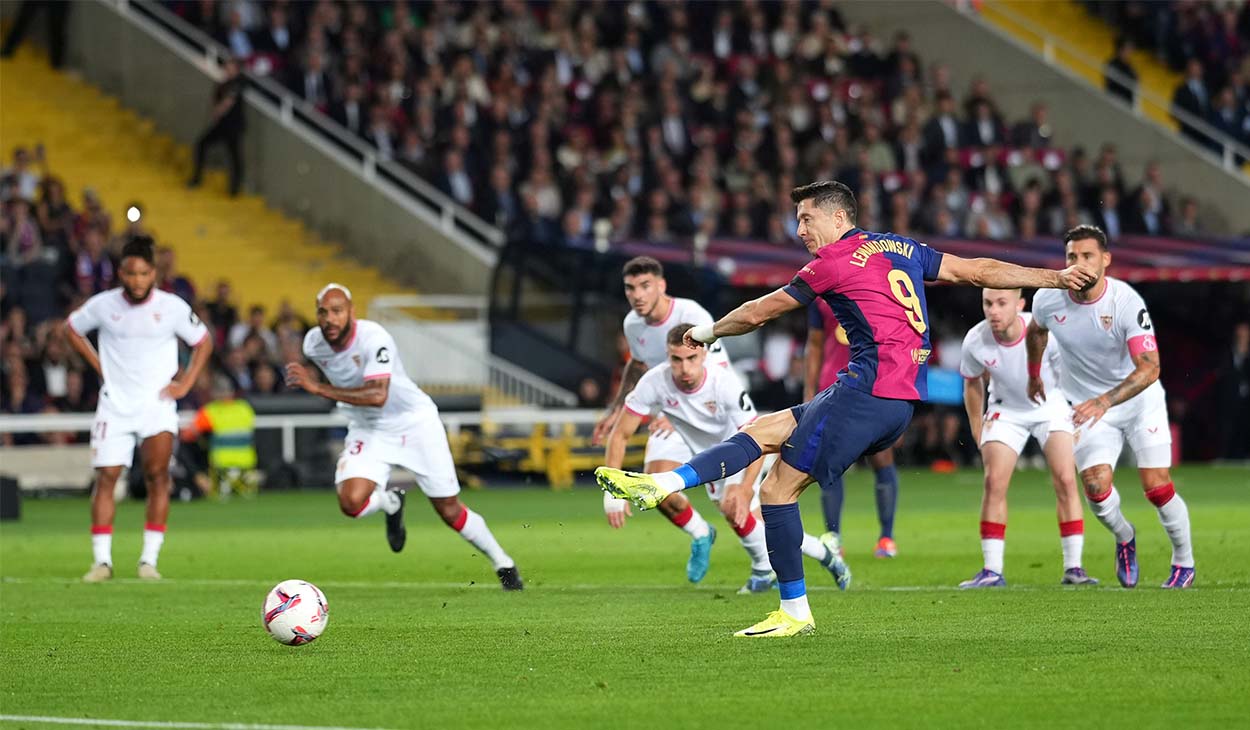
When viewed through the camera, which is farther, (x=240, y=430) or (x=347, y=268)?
(x=347, y=268)

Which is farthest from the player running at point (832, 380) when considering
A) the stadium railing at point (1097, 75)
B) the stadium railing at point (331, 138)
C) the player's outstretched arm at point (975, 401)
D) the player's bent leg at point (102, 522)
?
the stadium railing at point (1097, 75)

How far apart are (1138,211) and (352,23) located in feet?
43.1

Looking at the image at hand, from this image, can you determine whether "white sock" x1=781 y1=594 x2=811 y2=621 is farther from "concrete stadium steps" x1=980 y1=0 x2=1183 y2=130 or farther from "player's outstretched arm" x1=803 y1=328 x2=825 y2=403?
"concrete stadium steps" x1=980 y1=0 x2=1183 y2=130

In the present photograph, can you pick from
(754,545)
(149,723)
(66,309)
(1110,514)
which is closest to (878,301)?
(754,545)

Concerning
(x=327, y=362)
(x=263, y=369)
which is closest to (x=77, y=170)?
(x=263, y=369)

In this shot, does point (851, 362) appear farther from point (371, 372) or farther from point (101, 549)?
point (101, 549)

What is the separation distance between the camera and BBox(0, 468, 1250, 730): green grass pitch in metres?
7.88

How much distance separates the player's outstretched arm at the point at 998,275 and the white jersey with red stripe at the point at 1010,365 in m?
3.34

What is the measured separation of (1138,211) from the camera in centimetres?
3322

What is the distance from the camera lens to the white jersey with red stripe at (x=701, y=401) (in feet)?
42.5

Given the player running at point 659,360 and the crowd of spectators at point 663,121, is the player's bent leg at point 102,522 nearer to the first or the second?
the player running at point 659,360

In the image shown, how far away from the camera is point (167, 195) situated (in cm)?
3262

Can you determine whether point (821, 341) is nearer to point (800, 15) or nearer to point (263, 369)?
point (263, 369)

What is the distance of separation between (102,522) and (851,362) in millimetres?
7122
